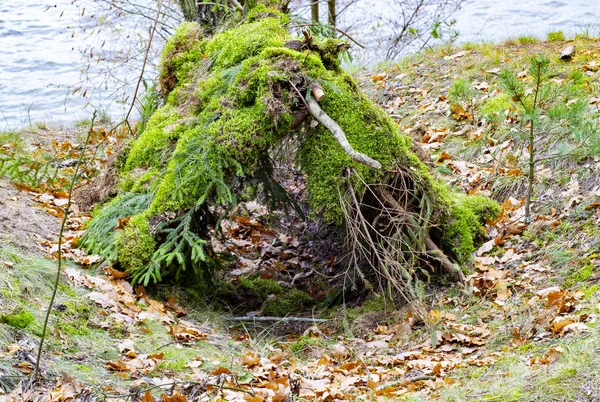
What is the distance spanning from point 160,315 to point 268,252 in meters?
2.23

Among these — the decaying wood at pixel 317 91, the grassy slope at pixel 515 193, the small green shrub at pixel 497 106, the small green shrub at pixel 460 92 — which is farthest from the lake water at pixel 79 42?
the decaying wood at pixel 317 91

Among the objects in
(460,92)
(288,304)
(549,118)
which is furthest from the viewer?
(460,92)

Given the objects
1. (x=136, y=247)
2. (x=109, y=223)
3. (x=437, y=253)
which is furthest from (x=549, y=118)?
(x=109, y=223)

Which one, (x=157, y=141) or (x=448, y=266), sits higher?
(x=157, y=141)

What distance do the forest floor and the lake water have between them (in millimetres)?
5999

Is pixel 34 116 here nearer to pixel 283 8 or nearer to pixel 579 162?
pixel 283 8

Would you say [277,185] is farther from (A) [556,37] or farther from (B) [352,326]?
(A) [556,37]

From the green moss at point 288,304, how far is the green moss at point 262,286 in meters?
0.10

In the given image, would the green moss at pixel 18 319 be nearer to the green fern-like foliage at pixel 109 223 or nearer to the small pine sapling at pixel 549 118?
the green fern-like foliage at pixel 109 223

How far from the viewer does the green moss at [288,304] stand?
5770 mm

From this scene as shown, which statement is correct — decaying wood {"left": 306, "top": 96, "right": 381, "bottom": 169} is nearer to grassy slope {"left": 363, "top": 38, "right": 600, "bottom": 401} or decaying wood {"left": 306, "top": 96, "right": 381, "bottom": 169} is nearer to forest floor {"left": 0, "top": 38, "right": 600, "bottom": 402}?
forest floor {"left": 0, "top": 38, "right": 600, "bottom": 402}

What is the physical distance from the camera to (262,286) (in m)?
6.18

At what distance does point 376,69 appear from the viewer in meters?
10.5

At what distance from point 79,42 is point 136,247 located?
34.8ft
